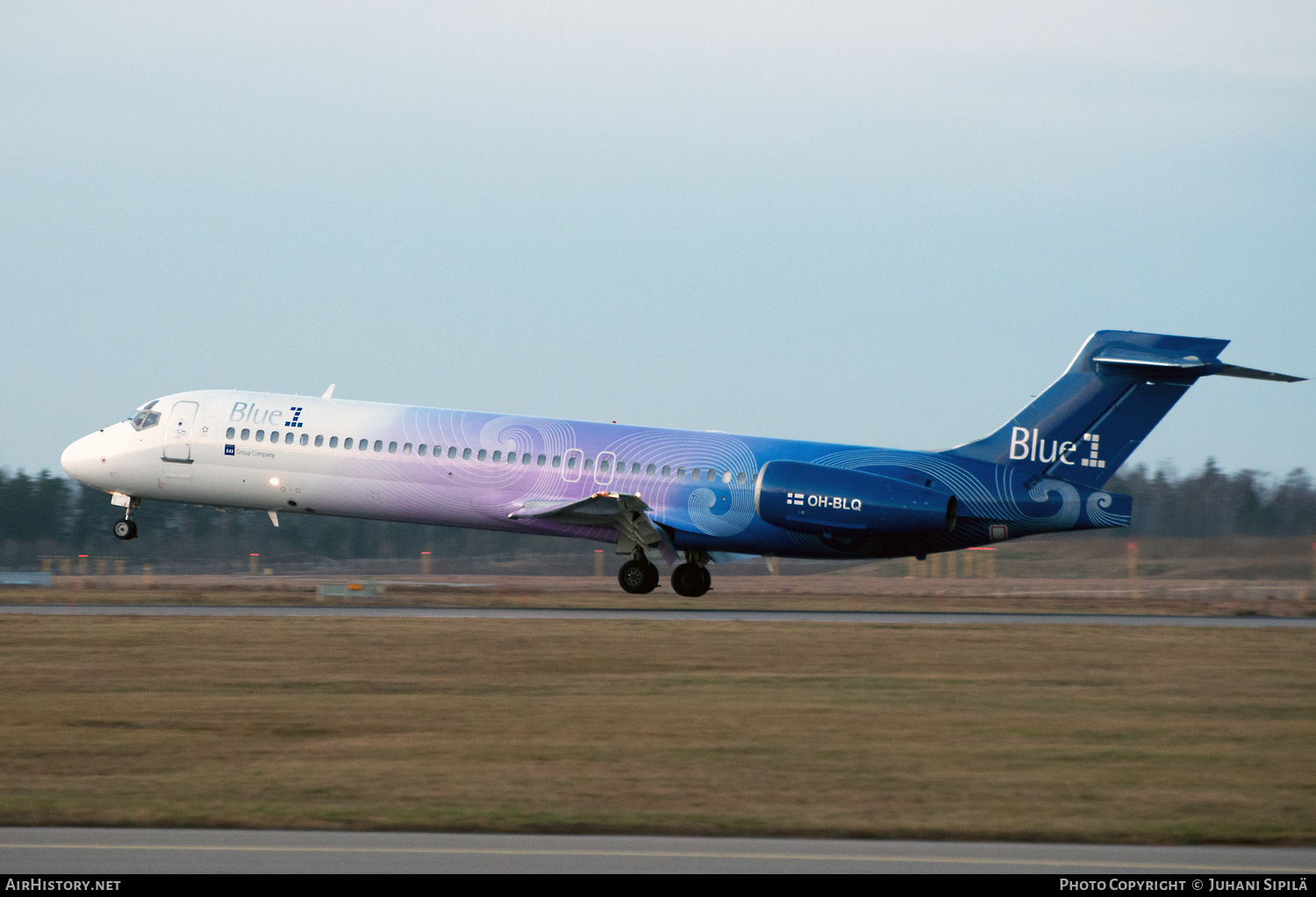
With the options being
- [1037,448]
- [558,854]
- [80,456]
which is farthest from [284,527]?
[558,854]

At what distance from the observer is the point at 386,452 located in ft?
105

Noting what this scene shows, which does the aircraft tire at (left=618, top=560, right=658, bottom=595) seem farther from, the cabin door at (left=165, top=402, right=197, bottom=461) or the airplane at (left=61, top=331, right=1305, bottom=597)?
the cabin door at (left=165, top=402, right=197, bottom=461)

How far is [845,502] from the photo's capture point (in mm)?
30266

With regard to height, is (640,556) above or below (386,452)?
below

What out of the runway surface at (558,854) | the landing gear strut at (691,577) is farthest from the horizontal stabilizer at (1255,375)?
the runway surface at (558,854)

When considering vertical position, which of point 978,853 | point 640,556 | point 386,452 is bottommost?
point 978,853

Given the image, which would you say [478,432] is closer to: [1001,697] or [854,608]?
[854,608]

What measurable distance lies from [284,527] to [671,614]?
2922 centimetres

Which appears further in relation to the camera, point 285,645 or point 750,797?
point 285,645

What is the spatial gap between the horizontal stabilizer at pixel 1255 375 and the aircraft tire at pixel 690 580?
11.8 metres

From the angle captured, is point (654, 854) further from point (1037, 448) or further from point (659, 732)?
point (1037, 448)

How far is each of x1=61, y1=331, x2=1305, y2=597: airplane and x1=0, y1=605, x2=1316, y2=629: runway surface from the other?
2.08 metres

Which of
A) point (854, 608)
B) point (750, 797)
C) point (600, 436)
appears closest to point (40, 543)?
point (600, 436)

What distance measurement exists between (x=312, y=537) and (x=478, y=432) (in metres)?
23.6
